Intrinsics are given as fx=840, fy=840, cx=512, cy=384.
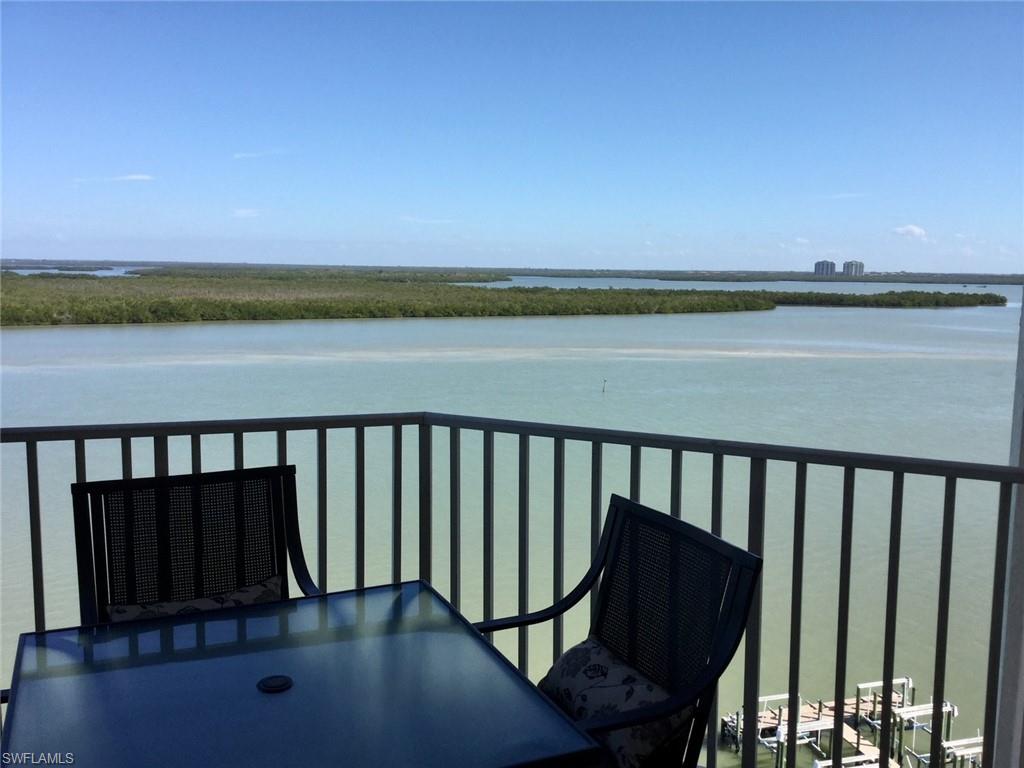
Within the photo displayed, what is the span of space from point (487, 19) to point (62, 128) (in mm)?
9125

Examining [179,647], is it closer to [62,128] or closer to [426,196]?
[62,128]

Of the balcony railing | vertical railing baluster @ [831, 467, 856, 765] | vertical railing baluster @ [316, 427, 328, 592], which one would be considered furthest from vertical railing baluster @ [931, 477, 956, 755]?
vertical railing baluster @ [316, 427, 328, 592]

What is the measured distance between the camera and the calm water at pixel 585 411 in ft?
19.1

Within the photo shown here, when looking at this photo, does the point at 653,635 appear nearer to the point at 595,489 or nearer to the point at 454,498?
the point at 595,489

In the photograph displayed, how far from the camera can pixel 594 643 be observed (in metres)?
2.04

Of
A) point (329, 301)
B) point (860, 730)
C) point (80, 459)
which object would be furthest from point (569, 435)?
point (329, 301)

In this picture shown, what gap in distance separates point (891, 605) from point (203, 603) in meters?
1.92

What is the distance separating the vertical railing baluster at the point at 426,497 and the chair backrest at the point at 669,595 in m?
1.12

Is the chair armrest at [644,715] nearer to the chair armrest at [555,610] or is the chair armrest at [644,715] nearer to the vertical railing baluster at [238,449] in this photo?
the chair armrest at [555,610]

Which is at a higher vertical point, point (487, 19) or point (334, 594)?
point (487, 19)

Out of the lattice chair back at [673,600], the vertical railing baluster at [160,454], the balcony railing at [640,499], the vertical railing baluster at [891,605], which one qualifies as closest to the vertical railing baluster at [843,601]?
the balcony railing at [640,499]

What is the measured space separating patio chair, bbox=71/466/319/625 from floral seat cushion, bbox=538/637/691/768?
72 centimetres

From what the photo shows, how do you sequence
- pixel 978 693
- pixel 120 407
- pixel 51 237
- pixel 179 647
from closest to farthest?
pixel 179 647, pixel 978 693, pixel 120 407, pixel 51 237

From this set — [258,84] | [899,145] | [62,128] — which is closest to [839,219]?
[899,145]
